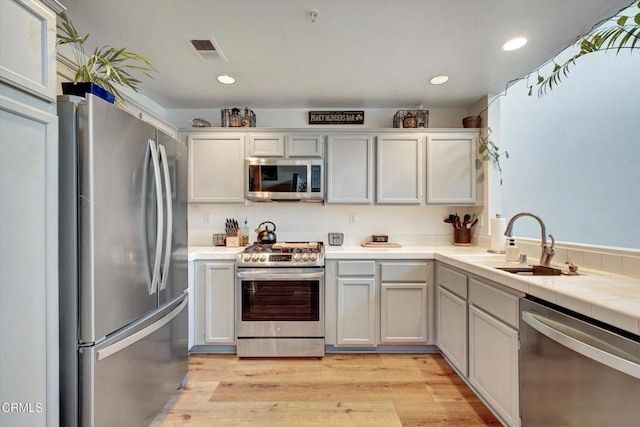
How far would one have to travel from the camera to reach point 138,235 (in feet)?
4.65

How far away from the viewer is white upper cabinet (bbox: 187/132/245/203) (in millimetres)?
2830

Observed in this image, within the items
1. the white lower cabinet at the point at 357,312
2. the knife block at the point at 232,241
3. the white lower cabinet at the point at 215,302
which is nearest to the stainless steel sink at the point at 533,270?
the white lower cabinet at the point at 357,312

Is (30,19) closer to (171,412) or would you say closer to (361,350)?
(171,412)

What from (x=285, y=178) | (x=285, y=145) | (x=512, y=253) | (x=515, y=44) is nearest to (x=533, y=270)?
(x=512, y=253)

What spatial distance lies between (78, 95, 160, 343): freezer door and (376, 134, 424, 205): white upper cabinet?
2.05 m

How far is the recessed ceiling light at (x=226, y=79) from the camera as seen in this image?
7.70 feet

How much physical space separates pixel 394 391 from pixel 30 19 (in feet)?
9.08

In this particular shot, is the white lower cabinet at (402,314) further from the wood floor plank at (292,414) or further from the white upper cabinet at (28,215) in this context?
the white upper cabinet at (28,215)

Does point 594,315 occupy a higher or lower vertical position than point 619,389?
higher

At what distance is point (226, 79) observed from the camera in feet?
7.82

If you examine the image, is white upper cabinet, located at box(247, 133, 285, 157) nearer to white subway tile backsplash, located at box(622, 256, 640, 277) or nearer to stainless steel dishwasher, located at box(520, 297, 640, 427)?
stainless steel dishwasher, located at box(520, 297, 640, 427)

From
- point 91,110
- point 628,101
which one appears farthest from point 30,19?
point 628,101

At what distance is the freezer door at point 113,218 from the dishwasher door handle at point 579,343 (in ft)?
6.56

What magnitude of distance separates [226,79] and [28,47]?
1.53 m
